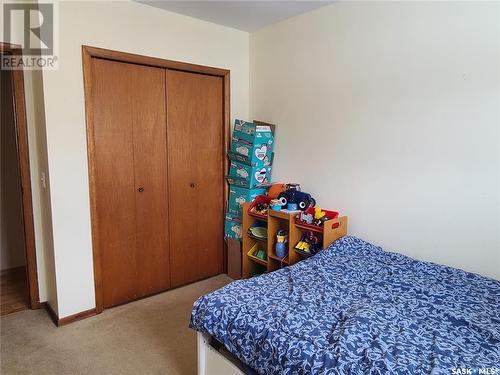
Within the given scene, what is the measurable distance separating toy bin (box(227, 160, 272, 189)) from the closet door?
165 millimetres

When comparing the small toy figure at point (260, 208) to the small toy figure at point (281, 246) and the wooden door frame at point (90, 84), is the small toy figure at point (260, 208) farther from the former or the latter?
the wooden door frame at point (90, 84)

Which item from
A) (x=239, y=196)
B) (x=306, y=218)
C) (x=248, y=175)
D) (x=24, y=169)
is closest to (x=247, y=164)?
(x=248, y=175)

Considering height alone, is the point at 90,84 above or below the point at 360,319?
above

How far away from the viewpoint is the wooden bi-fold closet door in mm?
2607

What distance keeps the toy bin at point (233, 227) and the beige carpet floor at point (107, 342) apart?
75 cm

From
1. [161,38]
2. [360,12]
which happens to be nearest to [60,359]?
[161,38]

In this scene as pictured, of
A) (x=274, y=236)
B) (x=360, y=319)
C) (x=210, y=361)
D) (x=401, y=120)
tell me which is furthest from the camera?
(x=274, y=236)

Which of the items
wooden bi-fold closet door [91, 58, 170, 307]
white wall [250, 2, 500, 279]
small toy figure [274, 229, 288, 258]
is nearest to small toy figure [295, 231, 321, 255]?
small toy figure [274, 229, 288, 258]

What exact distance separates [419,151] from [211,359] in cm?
177

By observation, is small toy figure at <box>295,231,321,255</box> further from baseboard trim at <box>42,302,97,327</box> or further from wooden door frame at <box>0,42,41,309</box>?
wooden door frame at <box>0,42,41,309</box>

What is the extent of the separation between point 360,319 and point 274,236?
140cm

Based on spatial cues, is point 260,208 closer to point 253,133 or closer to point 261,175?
point 261,175

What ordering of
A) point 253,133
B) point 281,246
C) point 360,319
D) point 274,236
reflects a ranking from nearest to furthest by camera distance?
point 360,319, point 281,246, point 274,236, point 253,133

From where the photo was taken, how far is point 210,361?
1.75m
